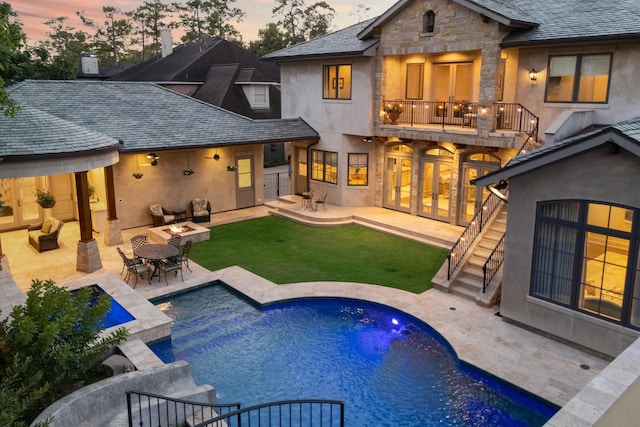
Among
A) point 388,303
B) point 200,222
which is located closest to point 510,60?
point 388,303

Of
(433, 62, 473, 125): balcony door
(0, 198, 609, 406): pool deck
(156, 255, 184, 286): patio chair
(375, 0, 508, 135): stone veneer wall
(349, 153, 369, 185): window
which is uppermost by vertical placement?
(375, 0, 508, 135): stone veneer wall

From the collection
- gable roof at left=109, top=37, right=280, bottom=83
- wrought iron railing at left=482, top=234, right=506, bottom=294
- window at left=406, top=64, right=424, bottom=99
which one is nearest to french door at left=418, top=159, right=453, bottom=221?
window at left=406, top=64, right=424, bottom=99

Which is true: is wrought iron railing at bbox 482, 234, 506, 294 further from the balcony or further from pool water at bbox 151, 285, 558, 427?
the balcony

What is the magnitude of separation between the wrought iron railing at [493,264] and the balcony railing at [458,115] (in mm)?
5096

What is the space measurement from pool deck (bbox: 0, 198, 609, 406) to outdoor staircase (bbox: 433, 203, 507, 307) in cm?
28

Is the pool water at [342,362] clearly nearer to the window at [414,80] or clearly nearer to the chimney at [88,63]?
the window at [414,80]

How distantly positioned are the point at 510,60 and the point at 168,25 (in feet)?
187

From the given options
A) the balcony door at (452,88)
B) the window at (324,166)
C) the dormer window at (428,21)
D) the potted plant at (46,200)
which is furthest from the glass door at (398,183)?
the potted plant at (46,200)

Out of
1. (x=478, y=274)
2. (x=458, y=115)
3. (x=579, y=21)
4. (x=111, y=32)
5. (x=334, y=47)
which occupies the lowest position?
(x=478, y=274)

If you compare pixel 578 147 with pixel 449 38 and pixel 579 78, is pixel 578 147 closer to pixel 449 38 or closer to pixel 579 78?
pixel 579 78

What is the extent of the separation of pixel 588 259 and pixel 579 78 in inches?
302

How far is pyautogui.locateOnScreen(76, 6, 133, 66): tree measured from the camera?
66312 millimetres

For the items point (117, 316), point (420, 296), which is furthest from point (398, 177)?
point (117, 316)

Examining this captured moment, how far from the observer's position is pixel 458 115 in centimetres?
1945
